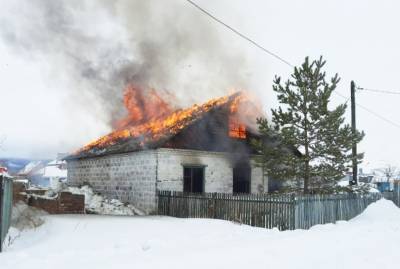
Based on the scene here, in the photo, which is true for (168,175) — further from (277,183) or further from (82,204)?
(277,183)

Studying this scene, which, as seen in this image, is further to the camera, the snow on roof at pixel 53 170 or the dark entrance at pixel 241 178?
the snow on roof at pixel 53 170

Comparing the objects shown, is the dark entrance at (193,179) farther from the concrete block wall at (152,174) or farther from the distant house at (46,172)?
the distant house at (46,172)

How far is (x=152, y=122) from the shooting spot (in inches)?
973

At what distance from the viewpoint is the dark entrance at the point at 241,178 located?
21.9 metres

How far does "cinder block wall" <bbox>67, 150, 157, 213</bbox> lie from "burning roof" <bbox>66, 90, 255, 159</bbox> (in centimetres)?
48

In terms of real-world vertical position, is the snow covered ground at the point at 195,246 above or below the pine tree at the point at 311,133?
below

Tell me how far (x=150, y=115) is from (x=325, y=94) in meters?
12.6

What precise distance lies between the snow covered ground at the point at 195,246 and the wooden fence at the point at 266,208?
779mm

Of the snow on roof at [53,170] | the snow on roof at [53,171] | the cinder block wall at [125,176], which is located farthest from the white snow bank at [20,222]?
the snow on roof at [53,171]

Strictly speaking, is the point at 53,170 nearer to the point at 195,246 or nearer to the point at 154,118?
the point at 154,118

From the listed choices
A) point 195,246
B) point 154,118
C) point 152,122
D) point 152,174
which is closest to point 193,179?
point 152,174

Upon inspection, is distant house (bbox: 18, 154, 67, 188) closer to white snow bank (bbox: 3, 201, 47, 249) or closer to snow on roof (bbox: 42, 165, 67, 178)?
snow on roof (bbox: 42, 165, 67, 178)

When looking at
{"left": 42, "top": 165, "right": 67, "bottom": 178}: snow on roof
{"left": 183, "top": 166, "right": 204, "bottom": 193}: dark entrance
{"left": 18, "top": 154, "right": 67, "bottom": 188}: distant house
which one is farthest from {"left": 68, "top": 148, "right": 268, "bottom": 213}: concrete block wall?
{"left": 42, "top": 165, "right": 67, "bottom": 178}: snow on roof

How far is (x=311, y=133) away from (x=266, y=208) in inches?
200
